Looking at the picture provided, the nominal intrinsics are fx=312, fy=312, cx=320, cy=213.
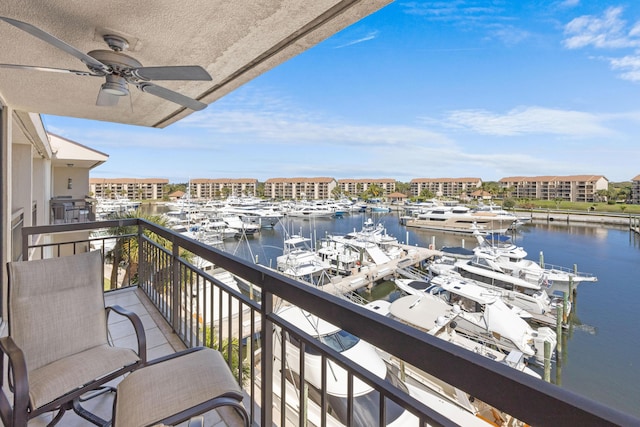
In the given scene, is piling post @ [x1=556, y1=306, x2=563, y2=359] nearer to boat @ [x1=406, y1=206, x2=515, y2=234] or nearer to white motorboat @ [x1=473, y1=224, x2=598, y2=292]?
white motorboat @ [x1=473, y1=224, x2=598, y2=292]

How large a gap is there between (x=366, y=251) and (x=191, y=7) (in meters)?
16.9

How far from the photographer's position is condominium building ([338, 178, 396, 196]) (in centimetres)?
7175

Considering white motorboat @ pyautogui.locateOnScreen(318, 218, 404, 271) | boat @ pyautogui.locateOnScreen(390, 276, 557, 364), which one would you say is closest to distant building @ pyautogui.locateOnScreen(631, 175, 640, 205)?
white motorboat @ pyautogui.locateOnScreen(318, 218, 404, 271)

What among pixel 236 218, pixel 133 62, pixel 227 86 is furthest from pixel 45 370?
pixel 236 218

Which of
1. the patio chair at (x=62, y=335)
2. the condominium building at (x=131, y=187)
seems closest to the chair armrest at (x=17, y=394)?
the patio chair at (x=62, y=335)

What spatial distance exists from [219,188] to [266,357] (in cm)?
6759

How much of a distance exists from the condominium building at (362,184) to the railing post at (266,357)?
2760 inches

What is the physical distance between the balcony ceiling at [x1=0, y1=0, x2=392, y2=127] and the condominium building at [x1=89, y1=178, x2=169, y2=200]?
5302cm

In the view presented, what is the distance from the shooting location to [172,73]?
219 centimetres

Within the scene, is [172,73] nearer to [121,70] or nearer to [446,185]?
[121,70]

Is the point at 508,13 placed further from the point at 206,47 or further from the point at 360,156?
the point at 360,156

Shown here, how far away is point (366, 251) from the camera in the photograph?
18031 mm

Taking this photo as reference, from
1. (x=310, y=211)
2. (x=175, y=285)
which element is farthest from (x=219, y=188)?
(x=175, y=285)

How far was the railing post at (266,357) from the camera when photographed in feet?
4.49
